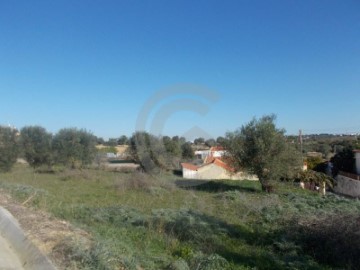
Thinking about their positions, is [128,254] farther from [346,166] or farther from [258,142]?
[346,166]

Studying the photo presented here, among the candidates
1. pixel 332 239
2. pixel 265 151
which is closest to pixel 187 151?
pixel 265 151

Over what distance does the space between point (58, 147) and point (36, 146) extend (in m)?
2.24

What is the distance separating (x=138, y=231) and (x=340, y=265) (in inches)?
163

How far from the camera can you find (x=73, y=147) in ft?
119

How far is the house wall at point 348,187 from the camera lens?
2330cm

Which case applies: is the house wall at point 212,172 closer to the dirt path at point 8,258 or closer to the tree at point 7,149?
the tree at point 7,149

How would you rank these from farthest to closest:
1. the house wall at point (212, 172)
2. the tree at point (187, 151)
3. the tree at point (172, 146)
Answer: the tree at point (187, 151), the tree at point (172, 146), the house wall at point (212, 172)

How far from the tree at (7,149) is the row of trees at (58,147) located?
2.04m

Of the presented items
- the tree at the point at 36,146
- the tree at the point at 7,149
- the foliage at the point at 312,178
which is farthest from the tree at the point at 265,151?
the tree at the point at 36,146

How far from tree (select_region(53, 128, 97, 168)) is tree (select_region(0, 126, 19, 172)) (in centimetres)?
415

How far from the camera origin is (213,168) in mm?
36906

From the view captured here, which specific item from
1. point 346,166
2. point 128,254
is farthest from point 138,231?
point 346,166

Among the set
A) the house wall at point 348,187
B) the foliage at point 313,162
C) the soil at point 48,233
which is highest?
the foliage at point 313,162

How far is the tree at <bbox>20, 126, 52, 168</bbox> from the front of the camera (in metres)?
36.3
